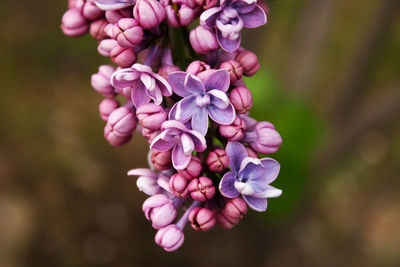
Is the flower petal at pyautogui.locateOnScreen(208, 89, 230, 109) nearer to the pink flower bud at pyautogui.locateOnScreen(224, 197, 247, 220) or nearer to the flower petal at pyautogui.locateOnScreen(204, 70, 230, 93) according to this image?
the flower petal at pyautogui.locateOnScreen(204, 70, 230, 93)

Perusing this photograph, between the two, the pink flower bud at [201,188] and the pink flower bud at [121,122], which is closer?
the pink flower bud at [201,188]

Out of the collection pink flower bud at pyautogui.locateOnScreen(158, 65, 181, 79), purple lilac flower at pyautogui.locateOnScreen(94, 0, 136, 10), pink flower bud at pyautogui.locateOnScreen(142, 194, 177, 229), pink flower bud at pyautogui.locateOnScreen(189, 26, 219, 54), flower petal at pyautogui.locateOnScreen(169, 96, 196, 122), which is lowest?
pink flower bud at pyautogui.locateOnScreen(142, 194, 177, 229)

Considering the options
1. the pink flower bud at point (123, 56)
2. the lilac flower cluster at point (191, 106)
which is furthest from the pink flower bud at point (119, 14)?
the pink flower bud at point (123, 56)

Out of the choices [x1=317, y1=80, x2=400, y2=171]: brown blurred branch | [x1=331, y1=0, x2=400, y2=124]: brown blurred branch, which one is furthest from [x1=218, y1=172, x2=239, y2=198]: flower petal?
[x1=317, y1=80, x2=400, y2=171]: brown blurred branch

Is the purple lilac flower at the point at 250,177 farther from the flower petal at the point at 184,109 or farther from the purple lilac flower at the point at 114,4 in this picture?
the purple lilac flower at the point at 114,4

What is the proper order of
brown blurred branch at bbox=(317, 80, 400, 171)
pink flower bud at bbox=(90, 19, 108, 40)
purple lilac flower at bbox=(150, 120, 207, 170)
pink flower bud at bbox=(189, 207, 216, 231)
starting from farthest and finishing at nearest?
1. brown blurred branch at bbox=(317, 80, 400, 171)
2. pink flower bud at bbox=(90, 19, 108, 40)
3. pink flower bud at bbox=(189, 207, 216, 231)
4. purple lilac flower at bbox=(150, 120, 207, 170)

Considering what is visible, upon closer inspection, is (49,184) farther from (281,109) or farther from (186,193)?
(186,193)

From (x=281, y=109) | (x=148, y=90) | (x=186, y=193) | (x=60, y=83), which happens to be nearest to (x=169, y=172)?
(x=186, y=193)
